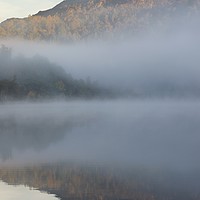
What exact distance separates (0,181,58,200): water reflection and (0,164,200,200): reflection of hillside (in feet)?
2.43

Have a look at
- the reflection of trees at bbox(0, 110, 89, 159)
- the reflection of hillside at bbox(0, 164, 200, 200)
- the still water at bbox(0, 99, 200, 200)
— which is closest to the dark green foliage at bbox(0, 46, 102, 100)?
the reflection of trees at bbox(0, 110, 89, 159)

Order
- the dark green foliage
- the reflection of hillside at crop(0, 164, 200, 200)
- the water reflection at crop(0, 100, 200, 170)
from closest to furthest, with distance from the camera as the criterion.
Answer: the reflection of hillside at crop(0, 164, 200, 200) < the water reflection at crop(0, 100, 200, 170) < the dark green foliage

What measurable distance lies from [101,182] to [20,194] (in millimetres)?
5246

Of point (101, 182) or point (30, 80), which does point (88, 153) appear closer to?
point (101, 182)

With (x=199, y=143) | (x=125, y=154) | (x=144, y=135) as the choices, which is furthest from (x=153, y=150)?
(x=144, y=135)

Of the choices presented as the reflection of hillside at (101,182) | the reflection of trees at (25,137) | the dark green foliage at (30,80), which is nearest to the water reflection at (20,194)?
the reflection of hillside at (101,182)

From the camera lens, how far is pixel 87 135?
60438mm

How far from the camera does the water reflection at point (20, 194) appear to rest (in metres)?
27.4

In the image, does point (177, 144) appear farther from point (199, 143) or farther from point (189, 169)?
point (189, 169)

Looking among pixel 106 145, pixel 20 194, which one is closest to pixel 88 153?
pixel 106 145

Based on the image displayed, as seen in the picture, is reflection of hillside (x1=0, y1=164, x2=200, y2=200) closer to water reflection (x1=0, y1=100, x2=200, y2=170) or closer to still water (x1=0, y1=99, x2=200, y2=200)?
still water (x1=0, y1=99, x2=200, y2=200)

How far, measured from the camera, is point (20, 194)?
28.1 meters

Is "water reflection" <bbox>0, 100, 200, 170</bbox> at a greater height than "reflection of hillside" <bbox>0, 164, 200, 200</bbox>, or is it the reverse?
"reflection of hillside" <bbox>0, 164, 200, 200</bbox>

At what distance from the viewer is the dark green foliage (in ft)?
535
